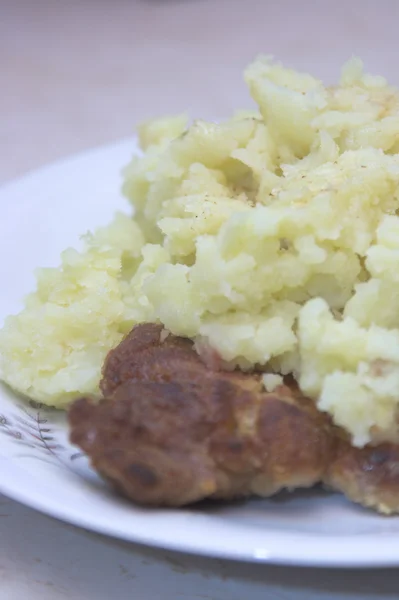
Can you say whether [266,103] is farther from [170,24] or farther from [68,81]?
[170,24]

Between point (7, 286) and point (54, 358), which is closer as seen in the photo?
point (54, 358)

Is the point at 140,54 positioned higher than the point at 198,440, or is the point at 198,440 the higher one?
the point at 198,440

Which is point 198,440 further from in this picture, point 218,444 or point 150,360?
point 150,360

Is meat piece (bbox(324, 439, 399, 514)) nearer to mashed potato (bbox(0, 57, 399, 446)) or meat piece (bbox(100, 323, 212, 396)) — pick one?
mashed potato (bbox(0, 57, 399, 446))

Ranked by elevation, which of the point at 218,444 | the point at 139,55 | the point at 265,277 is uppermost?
the point at 265,277

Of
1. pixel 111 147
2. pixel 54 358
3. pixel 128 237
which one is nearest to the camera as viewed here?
pixel 54 358

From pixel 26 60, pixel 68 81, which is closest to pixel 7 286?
pixel 68 81

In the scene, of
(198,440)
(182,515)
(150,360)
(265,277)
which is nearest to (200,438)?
(198,440)

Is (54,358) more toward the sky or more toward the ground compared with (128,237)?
more toward the ground
